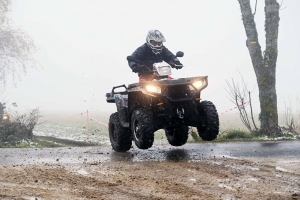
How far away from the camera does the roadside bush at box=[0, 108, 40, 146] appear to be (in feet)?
56.4

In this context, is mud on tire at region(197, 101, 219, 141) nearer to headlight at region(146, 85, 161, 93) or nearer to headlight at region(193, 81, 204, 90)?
headlight at region(193, 81, 204, 90)

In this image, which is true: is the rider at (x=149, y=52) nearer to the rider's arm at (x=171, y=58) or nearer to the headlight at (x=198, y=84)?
the rider's arm at (x=171, y=58)

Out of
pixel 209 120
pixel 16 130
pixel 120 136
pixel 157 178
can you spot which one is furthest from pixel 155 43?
pixel 16 130

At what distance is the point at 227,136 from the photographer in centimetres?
1430

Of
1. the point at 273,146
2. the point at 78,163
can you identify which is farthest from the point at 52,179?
the point at 273,146

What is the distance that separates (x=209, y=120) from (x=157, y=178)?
2745mm

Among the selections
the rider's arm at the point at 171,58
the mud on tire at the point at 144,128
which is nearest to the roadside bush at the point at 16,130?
the rider's arm at the point at 171,58

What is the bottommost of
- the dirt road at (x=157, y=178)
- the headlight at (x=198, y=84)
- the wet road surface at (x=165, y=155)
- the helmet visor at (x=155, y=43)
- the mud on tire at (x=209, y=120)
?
the dirt road at (x=157, y=178)

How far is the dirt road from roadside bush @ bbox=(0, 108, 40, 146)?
8.40m

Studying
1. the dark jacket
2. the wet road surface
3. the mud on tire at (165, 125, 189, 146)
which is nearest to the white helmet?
the dark jacket

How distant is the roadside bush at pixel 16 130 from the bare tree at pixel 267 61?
8.93 metres

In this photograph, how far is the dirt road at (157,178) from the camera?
18.0ft

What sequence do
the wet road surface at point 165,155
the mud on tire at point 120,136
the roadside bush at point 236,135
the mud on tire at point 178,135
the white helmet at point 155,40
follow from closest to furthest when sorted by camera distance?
1. the wet road surface at point 165,155
2. the white helmet at point 155,40
3. the mud on tire at point 178,135
4. the mud on tire at point 120,136
5. the roadside bush at point 236,135

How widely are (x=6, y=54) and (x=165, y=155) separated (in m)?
26.0
